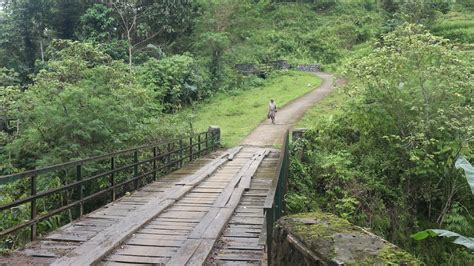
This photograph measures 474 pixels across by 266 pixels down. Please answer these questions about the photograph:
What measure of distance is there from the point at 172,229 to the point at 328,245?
4.67 meters

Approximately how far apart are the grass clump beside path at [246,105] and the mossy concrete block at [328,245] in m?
14.7

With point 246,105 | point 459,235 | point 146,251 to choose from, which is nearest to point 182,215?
point 146,251

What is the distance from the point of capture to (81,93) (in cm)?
1172

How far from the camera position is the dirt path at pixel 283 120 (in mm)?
17672

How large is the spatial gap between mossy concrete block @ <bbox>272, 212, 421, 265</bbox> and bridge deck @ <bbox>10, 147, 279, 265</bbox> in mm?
1695

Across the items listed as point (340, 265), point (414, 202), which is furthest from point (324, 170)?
point (340, 265)

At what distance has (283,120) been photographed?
70.0 ft

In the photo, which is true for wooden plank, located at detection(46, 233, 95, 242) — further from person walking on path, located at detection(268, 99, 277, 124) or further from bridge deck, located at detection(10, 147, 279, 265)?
person walking on path, located at detection(268, 99, 277, 124)

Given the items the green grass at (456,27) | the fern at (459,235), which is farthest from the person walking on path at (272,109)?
the green grass at (456,27)

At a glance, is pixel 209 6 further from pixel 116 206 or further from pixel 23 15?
pixel 116 206

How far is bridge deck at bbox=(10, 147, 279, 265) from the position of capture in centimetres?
528

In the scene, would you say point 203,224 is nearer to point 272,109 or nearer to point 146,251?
point 146,251

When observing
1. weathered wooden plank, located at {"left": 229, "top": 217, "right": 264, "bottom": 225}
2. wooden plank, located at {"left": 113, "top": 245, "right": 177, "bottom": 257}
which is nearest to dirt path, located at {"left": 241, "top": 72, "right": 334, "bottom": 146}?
weathered wooden plank, located at {"left": 229, "top": 217, "right": 264, "bottom": 225}

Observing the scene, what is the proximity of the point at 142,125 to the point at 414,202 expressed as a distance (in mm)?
8452
